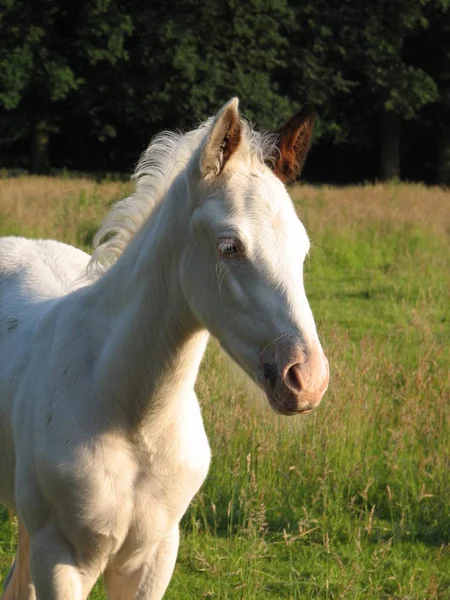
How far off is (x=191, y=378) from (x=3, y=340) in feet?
3.50

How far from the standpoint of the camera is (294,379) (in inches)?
93.7

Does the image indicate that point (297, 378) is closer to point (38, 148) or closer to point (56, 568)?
point (56, 568)

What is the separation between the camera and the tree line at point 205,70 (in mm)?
30172

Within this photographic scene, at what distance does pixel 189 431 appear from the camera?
311 centimetres

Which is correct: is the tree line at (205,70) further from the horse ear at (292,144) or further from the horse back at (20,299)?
the horse ear at (292,144)

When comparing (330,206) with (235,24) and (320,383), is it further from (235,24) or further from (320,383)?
(235,24)

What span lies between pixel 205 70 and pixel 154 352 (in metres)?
28.8

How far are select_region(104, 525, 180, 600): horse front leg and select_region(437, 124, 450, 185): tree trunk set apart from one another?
112 ft

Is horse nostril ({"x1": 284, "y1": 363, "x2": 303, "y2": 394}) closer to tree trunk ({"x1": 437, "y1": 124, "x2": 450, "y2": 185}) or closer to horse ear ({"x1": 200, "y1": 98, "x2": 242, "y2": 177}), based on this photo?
horse ear ({"x1": 200, "y1": 98, "x2": 242, "y2": 177})

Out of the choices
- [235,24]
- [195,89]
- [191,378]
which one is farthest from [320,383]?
[235,24]

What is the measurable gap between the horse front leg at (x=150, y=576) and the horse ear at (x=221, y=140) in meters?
1.33

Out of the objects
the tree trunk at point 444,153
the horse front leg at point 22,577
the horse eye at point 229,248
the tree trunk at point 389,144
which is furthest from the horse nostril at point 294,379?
the tree trunk at point 444,153

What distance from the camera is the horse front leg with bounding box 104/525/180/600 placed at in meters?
3.17

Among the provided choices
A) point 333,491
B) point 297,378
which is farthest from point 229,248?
point 333,491
